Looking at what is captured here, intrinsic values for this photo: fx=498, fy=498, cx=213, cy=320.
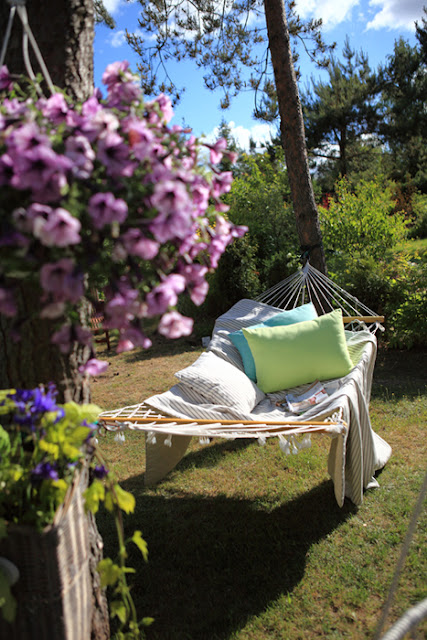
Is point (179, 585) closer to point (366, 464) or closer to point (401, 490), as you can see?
point (366, 464)

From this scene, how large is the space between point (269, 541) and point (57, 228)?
69.0 inches

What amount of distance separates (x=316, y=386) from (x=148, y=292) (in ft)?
6.39

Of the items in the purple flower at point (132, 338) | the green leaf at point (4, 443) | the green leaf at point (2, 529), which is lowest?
the green leaf at point (2, 529)

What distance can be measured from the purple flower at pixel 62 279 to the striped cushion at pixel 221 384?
1.68 metres

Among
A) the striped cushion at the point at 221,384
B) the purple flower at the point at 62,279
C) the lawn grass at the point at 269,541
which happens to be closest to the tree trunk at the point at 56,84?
the purple flower at the point at 62,279

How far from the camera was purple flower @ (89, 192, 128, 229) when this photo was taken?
76 cm

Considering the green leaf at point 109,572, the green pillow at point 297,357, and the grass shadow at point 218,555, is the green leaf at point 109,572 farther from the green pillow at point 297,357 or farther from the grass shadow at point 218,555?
the green pillow at point 297,357

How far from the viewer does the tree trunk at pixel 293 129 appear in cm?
347

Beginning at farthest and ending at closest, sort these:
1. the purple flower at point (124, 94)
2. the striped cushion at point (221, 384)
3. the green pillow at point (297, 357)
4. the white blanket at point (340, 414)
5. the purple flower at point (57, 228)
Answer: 1. the green pillow at point (297, 357)
2. the striped cushion at point (221, 384)
3. the white blanket at point (340, 414)
4. the purple flower at point (124, 94)
5. the purple flower at point (57, 228)

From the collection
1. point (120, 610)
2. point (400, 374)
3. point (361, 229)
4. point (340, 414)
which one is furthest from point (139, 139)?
point (361, 229)

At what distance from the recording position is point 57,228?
70 centimetres

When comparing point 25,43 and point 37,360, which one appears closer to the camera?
point 25,43

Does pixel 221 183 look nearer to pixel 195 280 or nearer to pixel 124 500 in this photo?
pixel 195 280

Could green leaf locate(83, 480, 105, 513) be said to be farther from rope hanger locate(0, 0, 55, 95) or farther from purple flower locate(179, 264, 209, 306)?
rope hanger locate(0, 0, 55, 95)
